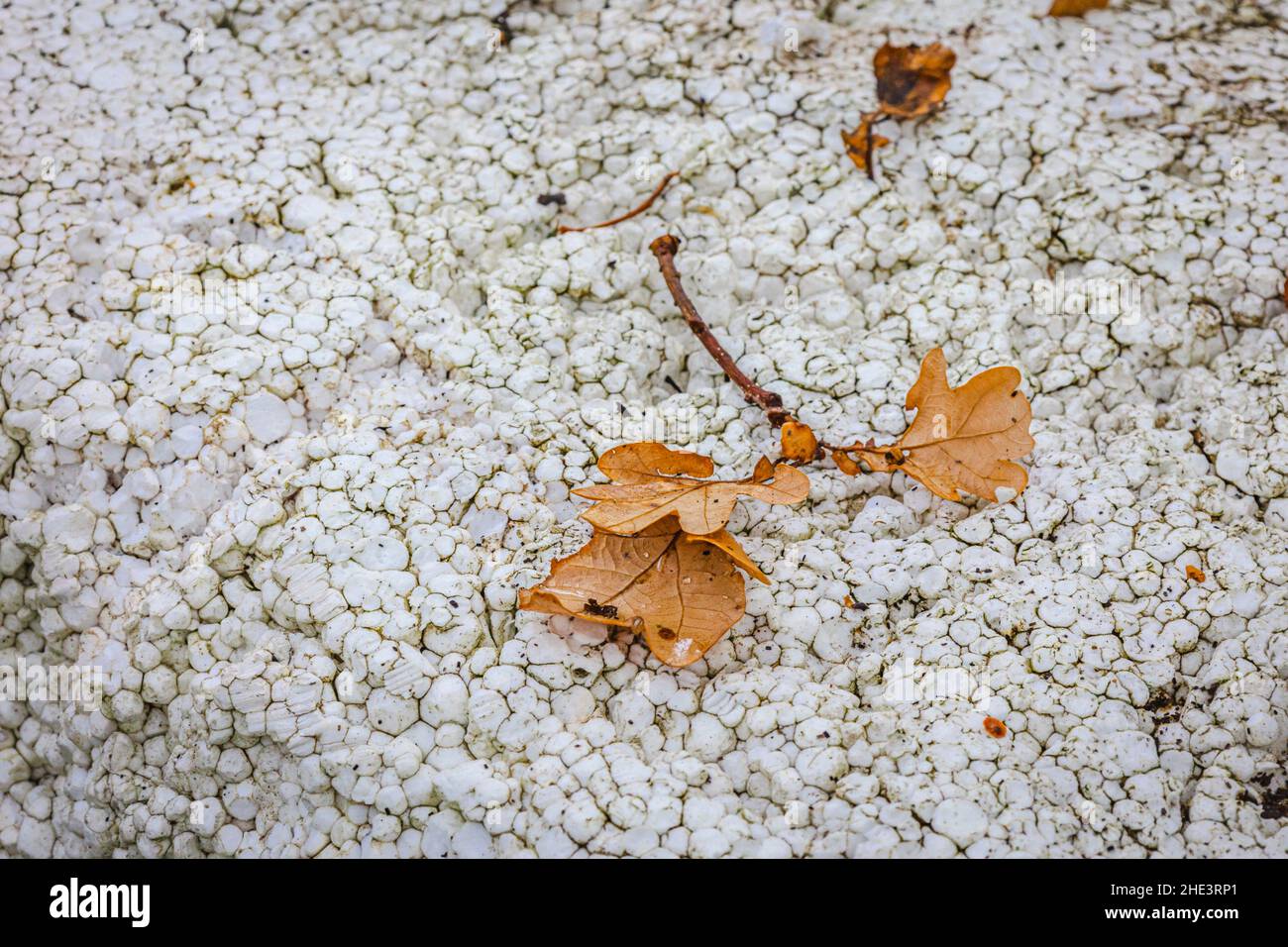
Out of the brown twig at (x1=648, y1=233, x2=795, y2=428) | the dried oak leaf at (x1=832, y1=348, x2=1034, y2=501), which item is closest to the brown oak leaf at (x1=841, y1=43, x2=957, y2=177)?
the brown twig at (x1=648, y1=233, x2=795, y2=428)

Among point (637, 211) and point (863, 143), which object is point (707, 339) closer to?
point (637, 211)

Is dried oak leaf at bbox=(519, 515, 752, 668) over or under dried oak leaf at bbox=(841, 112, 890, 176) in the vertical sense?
under

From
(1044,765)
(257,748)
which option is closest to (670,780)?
(1044,765)

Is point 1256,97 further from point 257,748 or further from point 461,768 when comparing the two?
point 257,748

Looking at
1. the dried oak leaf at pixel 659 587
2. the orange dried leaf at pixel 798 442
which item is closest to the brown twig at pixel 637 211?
the orange dried leaf at pixel 798 442

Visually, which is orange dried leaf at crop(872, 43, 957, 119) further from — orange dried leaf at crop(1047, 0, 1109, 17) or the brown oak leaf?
orange dried leaf at crop(1047, 0, 1109, 17)

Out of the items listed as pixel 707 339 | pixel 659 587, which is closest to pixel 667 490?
pixel 659 587

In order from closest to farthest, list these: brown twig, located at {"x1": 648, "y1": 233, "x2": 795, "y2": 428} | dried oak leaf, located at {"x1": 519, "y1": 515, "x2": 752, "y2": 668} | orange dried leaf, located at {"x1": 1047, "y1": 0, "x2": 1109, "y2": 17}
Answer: dried oak leaf, located at {"x1": 519, "y1": 515, "x2": 752, "y2": 668}, brown twig, located at {"x1": 648, "y1": 233, "x2": 795, "y2": 428}, orange dried leaf, located at {"x1": 1047, "y1": 0, "x2": 1109, "y2": 17}
